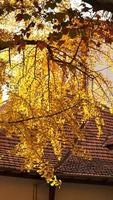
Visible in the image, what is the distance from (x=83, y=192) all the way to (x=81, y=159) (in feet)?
3.26

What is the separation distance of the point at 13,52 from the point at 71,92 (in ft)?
4.30

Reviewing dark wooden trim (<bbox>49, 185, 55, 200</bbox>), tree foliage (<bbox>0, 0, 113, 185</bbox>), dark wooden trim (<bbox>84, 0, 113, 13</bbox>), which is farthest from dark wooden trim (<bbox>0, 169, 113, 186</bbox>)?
dark wooden trim (<bbox>84, 0, 113, 13</bbox>)

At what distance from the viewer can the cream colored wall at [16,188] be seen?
46.0 ft

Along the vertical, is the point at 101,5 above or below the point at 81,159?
Result: below

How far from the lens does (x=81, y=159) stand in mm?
15414

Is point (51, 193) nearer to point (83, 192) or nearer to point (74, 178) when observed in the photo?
point (74, 178)

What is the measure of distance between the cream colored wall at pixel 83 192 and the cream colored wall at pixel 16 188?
69 cm

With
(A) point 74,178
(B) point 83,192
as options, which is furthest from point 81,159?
(A) point 74,178

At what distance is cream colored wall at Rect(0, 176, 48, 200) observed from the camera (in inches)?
552

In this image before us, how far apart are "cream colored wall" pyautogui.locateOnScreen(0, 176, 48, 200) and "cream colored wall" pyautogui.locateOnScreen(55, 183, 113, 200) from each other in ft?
2.25

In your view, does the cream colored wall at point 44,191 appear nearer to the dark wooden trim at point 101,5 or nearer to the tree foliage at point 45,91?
the tree foliage at point 45,91

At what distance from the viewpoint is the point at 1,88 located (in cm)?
909

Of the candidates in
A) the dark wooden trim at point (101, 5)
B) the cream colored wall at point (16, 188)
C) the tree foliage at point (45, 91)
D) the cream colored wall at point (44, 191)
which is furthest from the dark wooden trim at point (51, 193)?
the dark wooden trim at point (101, 5)

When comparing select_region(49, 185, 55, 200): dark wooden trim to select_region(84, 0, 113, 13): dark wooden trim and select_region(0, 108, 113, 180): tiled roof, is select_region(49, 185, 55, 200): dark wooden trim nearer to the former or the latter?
select_region(0, 108, 113, 180): tiled roof
